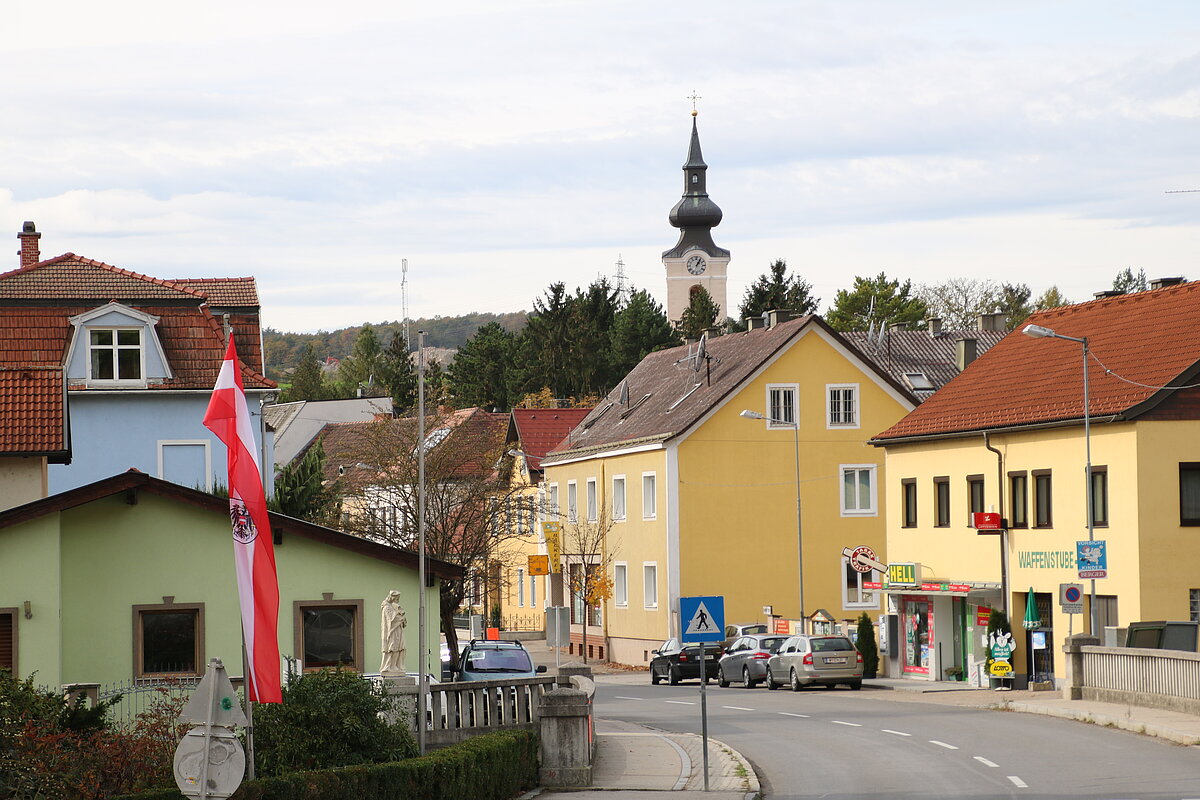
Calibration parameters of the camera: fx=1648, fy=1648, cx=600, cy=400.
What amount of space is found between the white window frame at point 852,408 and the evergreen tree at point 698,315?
45.8 m

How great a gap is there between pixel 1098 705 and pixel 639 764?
12.2 metres

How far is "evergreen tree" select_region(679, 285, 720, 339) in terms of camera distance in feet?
342

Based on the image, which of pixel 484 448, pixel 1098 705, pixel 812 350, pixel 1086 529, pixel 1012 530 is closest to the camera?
pixel 1098 705

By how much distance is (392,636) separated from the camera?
2219 cm

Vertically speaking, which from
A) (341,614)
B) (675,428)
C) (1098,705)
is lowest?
(1098,705)

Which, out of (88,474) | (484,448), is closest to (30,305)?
(88,474)

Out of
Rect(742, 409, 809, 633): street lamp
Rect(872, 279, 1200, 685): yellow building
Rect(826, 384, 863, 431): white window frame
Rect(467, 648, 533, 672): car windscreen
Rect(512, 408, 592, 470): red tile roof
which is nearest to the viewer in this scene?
Rect(467, 648, 533, 672): car windscreen

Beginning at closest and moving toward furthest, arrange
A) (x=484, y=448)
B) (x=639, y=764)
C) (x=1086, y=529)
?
(x=639, y=764), (x=1086, y=529), (x=484, y=448)

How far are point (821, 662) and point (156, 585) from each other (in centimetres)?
2234

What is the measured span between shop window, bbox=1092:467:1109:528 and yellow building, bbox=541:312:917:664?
1798 cm

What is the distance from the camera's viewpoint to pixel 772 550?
5675 centimetres

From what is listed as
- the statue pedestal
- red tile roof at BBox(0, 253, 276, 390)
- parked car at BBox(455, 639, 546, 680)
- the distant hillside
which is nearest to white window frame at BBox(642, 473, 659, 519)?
red tile roof at BBox(0, 253, 276, 390)

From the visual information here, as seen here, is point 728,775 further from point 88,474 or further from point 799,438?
point 799,438

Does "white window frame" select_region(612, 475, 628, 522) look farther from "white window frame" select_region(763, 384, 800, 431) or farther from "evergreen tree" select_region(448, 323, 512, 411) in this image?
"evergreen tree" select_region(448, 323, 512, 411)
